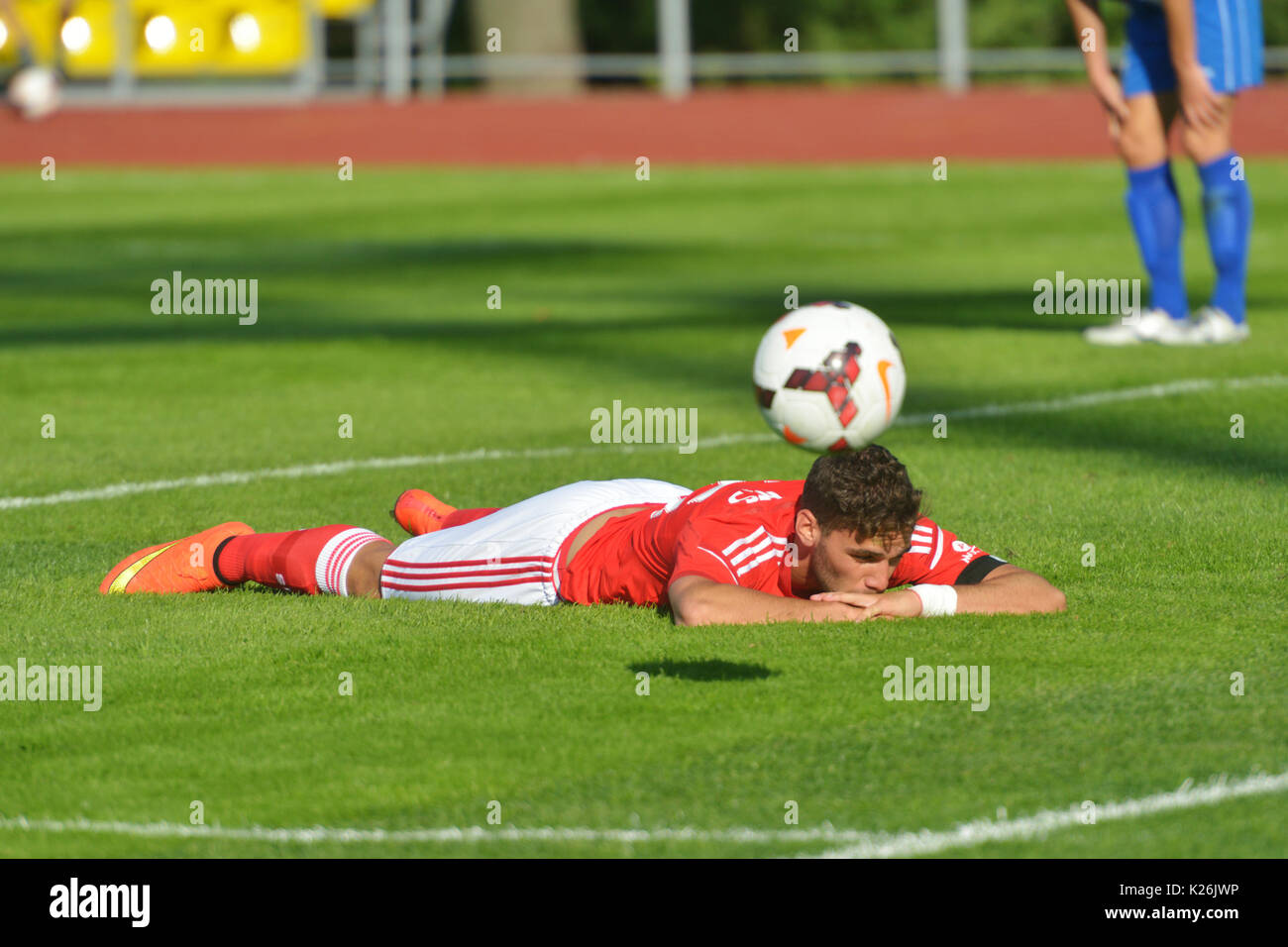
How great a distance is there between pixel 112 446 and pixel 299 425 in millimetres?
850

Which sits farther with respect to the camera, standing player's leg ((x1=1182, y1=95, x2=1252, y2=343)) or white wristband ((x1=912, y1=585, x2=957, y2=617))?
standing player's leg ((x1=1182, y1=95, x2=1252, y2=343))

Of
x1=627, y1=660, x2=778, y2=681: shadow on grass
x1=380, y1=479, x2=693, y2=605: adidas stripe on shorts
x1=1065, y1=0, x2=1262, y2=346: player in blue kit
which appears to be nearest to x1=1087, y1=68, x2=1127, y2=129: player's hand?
x1=1065, y1=0, x2=1262, y2=346: player in blue kit

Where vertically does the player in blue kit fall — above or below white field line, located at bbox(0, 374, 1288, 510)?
above

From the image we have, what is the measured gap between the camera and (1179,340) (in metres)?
10.1

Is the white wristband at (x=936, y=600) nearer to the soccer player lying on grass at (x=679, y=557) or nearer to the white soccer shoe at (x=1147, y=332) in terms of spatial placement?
the soccer player lying on grass at (x=679, y=557)

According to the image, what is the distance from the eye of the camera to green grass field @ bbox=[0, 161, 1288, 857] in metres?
3.97

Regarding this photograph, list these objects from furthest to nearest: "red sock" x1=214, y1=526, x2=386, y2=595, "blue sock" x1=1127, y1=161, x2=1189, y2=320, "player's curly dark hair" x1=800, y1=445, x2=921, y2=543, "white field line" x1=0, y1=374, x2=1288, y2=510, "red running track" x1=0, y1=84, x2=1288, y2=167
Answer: "red running track" x1=0, y1=84, x2=1288, y2=167
"blue sock" x1=1127, y1=161, x2=1189, y2=320
"white field line" x1=0, y1=374, x2=1288, y2=510
"red sock" x1=214, y1=526, x2=386, y2=595
"player's curly dark hair" x1=800, y1=445, x2=921, y2=543

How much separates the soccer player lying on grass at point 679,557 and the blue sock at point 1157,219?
5.05m

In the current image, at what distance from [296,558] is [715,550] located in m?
1.32

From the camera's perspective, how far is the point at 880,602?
511 cm

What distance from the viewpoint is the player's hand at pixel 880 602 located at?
510 centimetres

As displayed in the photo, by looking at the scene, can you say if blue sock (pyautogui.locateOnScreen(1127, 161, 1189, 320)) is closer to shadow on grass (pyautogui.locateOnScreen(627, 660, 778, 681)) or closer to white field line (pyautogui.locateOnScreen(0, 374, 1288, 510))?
white field line (pyautogui.locateOnScreen(0, 374, 1288, 510))

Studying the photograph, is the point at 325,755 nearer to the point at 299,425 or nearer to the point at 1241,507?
the point at 1241,507

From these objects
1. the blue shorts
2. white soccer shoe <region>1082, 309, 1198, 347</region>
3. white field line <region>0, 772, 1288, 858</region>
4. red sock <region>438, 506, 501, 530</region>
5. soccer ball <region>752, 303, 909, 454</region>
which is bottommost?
white field line <region>0, 772, 1288, 858</region>
